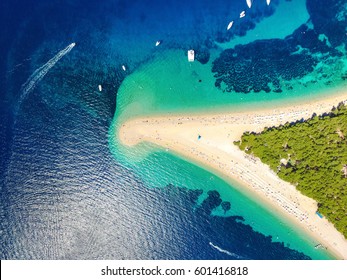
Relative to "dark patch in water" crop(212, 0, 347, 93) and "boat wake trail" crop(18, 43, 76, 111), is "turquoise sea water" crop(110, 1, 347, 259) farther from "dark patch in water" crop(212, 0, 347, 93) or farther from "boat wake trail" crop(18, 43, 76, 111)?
"boat wake trail" crop(18, 43, 76, 111)

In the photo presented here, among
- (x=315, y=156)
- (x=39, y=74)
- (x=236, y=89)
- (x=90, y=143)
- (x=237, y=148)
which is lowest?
(x=315, y=156)

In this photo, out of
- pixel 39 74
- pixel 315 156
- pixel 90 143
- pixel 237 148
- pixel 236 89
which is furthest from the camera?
pixel 39 74

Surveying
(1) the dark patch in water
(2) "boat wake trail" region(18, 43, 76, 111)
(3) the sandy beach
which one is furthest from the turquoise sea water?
(2) "boat wake trail" region(18, 43, 76, 111)

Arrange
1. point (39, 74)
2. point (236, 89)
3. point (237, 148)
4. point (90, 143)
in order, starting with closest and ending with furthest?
1. point (237, 148)
2. point (236, 89)
3. point (90, 143)
4. point (39, 74)

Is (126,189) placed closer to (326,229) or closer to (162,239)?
(162,239)

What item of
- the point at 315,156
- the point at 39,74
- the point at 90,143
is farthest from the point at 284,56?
the point at 39,74

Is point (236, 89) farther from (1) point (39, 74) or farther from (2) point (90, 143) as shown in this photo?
(1) point (39, 74)

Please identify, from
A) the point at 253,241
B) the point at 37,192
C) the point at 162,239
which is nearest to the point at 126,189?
the point at 162,239
